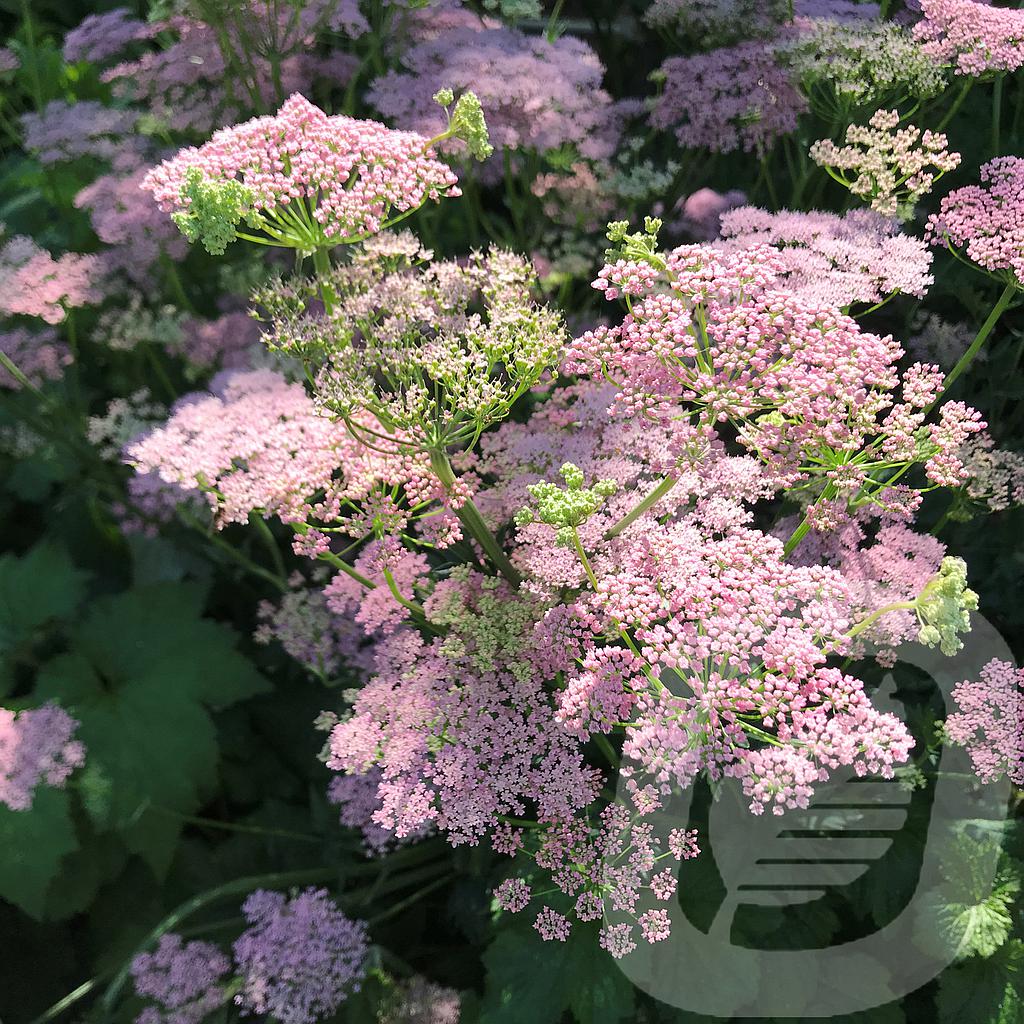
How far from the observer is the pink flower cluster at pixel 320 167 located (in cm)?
126

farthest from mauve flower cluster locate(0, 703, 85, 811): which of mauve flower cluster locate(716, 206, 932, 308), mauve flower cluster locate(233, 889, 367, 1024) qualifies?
mauve flower cluster locate(716, 206, 932, 308)

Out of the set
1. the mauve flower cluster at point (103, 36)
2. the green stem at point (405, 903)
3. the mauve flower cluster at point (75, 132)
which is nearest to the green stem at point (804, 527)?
the green stem at point (405, 903)

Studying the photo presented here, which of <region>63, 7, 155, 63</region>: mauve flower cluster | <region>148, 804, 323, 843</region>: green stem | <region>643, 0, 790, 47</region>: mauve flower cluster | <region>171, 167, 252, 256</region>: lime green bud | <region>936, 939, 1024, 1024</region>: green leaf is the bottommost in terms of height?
<region>148, 804, 323, 843</region>: green stem

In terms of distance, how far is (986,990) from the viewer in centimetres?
156

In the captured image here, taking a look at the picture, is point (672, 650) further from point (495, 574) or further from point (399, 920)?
point (399, 920)

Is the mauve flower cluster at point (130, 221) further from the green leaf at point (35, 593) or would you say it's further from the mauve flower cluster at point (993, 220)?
the mauve flower cluster at point (993, 220)

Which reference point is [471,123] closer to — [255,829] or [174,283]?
[174,283]

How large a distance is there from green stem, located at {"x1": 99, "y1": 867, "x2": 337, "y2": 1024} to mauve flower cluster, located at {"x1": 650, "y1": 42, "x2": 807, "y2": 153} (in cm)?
184

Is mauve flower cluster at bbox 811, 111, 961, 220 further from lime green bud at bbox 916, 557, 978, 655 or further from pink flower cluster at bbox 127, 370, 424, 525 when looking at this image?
pink flower cluster at bbox 127, 370, 424, 525

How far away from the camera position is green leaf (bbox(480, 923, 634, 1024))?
148 cm

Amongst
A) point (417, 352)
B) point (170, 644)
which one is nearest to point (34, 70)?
point (170, 644)

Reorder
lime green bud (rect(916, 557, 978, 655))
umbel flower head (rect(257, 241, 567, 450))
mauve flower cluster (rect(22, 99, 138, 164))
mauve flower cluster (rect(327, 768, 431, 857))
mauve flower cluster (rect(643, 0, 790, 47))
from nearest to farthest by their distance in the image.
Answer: lime green bud (rect(916, 557, 978, 655)), umbel flower head (rect(257, 241, 567, 450)), mauve flower cluster (rect(327, 768, 431, 857)), mauve flower cluster (rect(643, 0, 790, 47)), mauve flower cluster (rect(22, 99, 138, 164))

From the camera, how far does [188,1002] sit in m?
1.71

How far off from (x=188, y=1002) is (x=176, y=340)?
1479 mm
